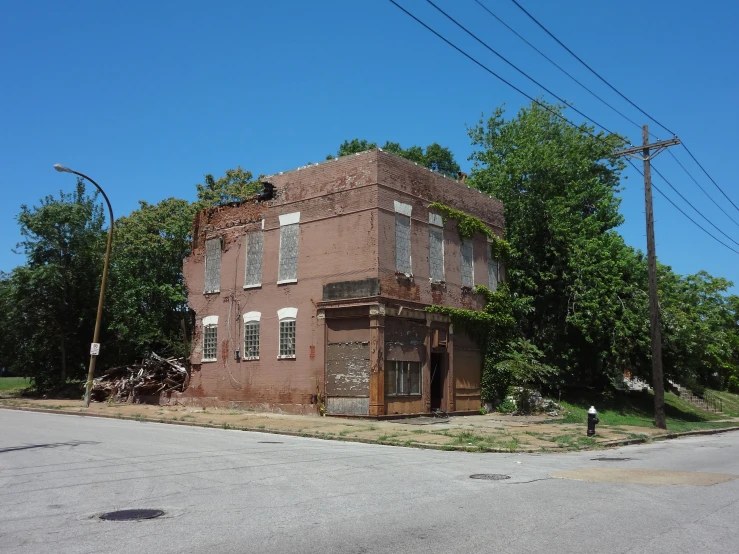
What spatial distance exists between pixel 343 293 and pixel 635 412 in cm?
1688

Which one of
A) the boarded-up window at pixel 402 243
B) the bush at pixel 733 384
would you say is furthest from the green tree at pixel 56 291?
the bush at pixel 733 384

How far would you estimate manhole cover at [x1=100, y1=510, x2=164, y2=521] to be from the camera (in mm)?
7008

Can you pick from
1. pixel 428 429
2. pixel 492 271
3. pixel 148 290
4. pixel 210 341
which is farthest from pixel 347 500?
pixel 148 290

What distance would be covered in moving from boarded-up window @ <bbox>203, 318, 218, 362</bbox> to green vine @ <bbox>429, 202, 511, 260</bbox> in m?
10.8

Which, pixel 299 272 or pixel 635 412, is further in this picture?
pixel 635 412

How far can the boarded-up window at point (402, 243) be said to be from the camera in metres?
22.9

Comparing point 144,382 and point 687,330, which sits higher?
point 687,330

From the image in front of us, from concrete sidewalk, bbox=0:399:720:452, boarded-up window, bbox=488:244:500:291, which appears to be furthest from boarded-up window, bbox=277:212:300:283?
boarded-up window, bbox=488:244:500:291

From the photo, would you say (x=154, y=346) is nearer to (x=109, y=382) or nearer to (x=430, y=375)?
(x=109, y=382)

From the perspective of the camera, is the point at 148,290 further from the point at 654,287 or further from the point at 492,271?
the point at 654,287

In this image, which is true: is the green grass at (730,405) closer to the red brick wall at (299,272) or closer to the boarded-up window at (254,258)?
the red brick wall at (299,272)

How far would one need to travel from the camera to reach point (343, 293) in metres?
22.4

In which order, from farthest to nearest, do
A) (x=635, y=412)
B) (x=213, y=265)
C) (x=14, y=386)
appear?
1. (x=14, y=386)
2. (x=635, y=412)
3. (x=213, y=265)

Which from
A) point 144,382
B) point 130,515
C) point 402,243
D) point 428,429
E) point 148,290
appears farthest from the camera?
point 148,290
